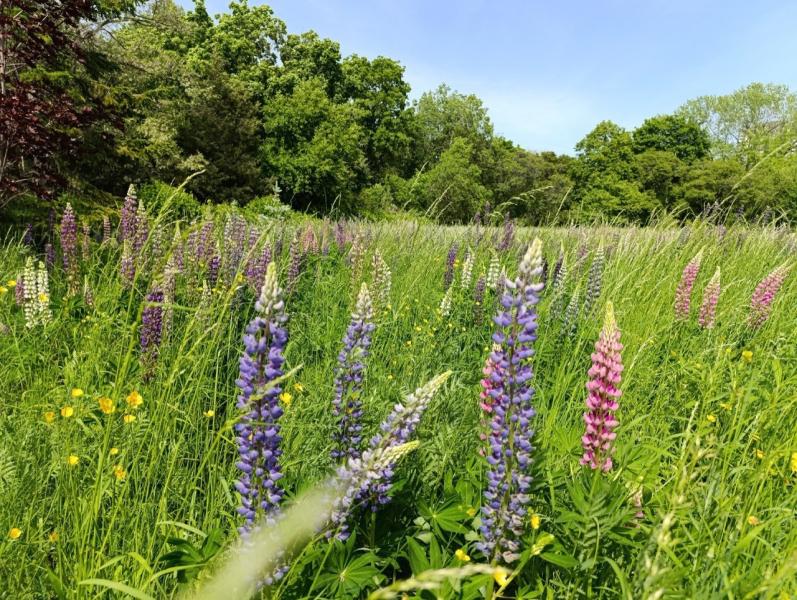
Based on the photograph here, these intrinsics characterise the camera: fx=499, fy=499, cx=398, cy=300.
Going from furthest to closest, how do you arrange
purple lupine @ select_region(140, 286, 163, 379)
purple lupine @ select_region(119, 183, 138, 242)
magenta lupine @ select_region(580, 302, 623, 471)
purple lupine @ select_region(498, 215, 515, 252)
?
purple lupine @ select_region(498, 215, 515, 252) → purple lupine @ select_region(119, 183, 138, 242) → purple lupine @ select_region(140, 286, 163, 379) → magenta lupine @ select_region(580, 302, 623, 471)

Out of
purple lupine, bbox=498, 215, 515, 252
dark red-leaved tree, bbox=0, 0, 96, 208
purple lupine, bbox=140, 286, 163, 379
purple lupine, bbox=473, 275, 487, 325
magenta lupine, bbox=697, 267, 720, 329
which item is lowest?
purple lupine, bbox=140, 286, 163, 379

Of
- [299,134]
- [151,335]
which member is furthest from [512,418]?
[299,134]

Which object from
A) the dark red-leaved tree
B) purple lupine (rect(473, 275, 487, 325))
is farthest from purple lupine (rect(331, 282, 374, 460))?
the dark red-leaved tree

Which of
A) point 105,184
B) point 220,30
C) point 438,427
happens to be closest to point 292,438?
point 438,427

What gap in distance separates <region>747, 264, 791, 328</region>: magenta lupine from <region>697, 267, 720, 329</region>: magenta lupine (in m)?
0.32

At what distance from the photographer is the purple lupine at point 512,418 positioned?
4.33ft

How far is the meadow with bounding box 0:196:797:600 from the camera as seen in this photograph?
132cm

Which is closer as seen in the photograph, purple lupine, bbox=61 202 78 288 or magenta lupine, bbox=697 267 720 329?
magenta lupine, bbox=697 267 720 329

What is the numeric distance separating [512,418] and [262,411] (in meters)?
0.65

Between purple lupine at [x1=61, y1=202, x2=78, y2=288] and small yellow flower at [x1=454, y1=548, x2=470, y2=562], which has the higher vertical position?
purple lupine at [x1=61, y1=202, x2=78, y2=288]

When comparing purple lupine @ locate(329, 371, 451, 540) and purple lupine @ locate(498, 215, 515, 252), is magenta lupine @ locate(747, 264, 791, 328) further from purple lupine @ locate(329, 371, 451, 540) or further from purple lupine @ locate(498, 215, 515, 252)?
purple lupine @ locate(329, 371, 451, 540)

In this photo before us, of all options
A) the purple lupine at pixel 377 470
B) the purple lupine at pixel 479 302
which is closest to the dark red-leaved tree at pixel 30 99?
the purple lupine at pixel 479 302

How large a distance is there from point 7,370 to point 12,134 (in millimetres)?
3864

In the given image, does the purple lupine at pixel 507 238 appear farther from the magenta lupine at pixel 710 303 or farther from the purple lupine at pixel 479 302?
the magenta lupine at pixel 710 303
